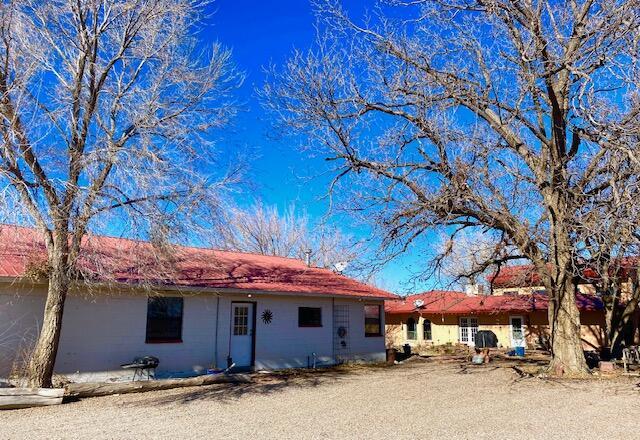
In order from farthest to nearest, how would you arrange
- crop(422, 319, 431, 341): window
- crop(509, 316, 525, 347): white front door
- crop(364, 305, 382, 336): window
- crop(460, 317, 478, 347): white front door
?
crop(422, 319, 431, 341): window < crop(460, 317, 478, 347): white front door < crop(509, 316, 525, 347): white front door < crop(364, 305, 382, 336): window

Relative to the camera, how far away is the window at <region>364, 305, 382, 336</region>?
19516 millimetres

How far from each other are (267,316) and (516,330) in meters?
17.6

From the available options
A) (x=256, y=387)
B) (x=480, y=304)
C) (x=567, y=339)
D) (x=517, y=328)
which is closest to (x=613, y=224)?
(x=567, y=339)

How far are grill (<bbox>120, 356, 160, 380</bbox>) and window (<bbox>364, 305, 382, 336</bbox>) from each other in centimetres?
872

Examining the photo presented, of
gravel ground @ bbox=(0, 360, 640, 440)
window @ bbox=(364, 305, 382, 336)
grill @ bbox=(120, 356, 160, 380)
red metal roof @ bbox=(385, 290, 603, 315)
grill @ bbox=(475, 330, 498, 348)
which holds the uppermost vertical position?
red metal roof @ bbox=(385, 290, 603, 315)

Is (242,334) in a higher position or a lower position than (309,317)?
lower

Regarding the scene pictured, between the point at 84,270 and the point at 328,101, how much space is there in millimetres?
7130

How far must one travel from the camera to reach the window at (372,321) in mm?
19516

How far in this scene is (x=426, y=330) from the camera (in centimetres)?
3183

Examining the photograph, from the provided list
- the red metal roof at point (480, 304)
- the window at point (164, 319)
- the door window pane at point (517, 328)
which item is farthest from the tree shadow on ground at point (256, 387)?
the door window pane at point (517, 328)

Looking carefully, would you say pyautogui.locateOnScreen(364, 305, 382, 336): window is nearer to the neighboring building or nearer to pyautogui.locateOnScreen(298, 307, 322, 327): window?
pyautogui.locateOnScreen(298, 307, 322, 327): window

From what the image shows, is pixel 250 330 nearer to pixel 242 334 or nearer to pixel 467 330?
pixel 242 334

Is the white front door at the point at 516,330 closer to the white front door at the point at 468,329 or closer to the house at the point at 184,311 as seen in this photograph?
the white front door at the point at 468,329

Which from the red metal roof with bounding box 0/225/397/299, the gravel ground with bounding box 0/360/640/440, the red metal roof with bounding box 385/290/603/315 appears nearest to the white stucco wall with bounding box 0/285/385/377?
the red metal roof with bounding box 0/225/397/299
